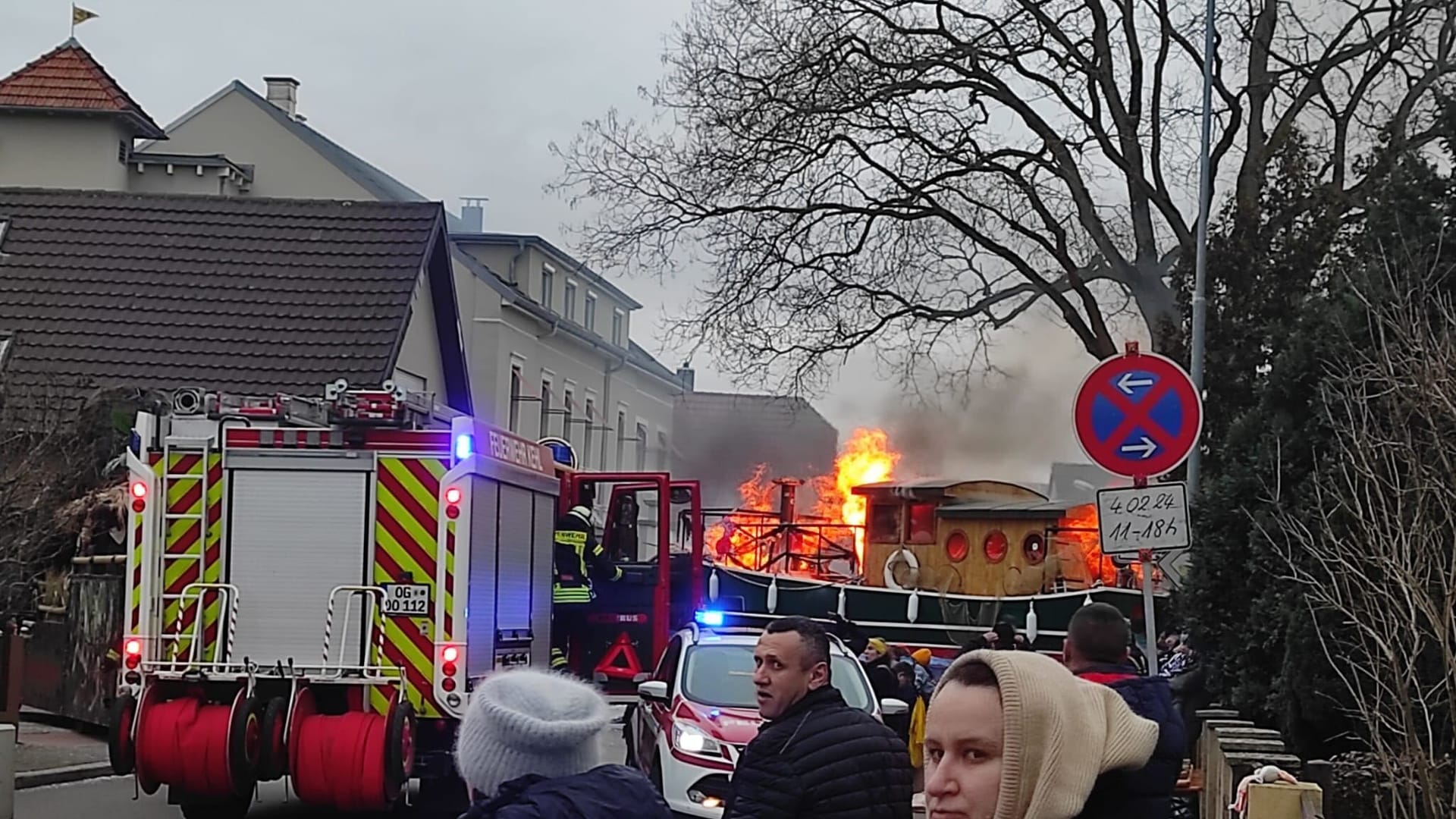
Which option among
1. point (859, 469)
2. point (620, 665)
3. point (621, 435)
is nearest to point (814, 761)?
Result: point (620, 665)

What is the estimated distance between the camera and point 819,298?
25.0m

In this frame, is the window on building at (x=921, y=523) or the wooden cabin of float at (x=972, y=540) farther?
the window on building at (x=921, y=523)

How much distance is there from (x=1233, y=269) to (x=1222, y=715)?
5.34m

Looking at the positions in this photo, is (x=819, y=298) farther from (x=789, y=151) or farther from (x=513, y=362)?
(x=513, y=362)

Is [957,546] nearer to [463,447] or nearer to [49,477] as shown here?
[49,477]

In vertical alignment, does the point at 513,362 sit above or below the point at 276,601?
above

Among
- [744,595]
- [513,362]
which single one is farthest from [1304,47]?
[513,362]

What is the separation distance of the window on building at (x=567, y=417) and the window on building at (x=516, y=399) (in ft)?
7.86

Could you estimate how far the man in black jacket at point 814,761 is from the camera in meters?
5.36

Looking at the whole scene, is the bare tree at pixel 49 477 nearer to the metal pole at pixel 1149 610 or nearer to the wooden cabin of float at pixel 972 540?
the wooden cabin of float at pixel 972 540

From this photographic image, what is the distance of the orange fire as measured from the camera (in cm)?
3069

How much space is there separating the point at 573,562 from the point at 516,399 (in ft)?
93.4

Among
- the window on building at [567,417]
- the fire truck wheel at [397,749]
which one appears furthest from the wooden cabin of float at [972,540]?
the window on building at [567,417]

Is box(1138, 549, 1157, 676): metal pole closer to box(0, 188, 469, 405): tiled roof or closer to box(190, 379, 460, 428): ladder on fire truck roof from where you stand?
box(190, 379, 460, 428): ladder on fire truck roof
